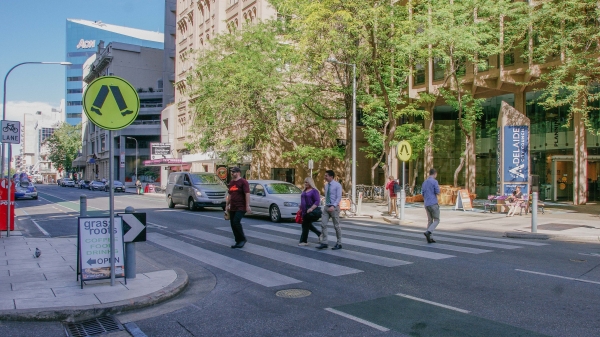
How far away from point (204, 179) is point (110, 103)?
54.3ft

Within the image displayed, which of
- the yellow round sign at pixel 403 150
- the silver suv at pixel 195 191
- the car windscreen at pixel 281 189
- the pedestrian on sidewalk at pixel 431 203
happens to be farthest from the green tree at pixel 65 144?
the pedestrian on sidewalk at pixel 431 203

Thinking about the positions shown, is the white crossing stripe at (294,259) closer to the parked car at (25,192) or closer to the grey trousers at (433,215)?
the grey trousers at (433,215)

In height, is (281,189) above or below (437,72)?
below

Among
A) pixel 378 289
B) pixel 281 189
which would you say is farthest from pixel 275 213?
pixel 378 289

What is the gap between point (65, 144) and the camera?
101188 millimetres

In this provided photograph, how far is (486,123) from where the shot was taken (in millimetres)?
29172

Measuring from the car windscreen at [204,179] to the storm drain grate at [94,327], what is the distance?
55.8 ft

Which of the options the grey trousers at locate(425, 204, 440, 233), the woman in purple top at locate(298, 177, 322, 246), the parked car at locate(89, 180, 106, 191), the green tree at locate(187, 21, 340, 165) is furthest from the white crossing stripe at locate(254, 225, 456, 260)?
the parked car at locate(89, 180, 106, 191)

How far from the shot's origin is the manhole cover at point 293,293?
21.3 feet

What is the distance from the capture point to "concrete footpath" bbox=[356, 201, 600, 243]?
13.2 m

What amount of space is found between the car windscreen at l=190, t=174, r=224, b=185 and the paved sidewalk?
13638mm

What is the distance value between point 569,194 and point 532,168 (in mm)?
2328

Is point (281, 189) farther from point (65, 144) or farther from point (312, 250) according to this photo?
point (65, 144)

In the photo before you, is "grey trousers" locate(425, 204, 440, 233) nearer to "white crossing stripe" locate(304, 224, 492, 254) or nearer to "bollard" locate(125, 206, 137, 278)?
"white crossing stripe" locate(304, 224, 492, 254)
